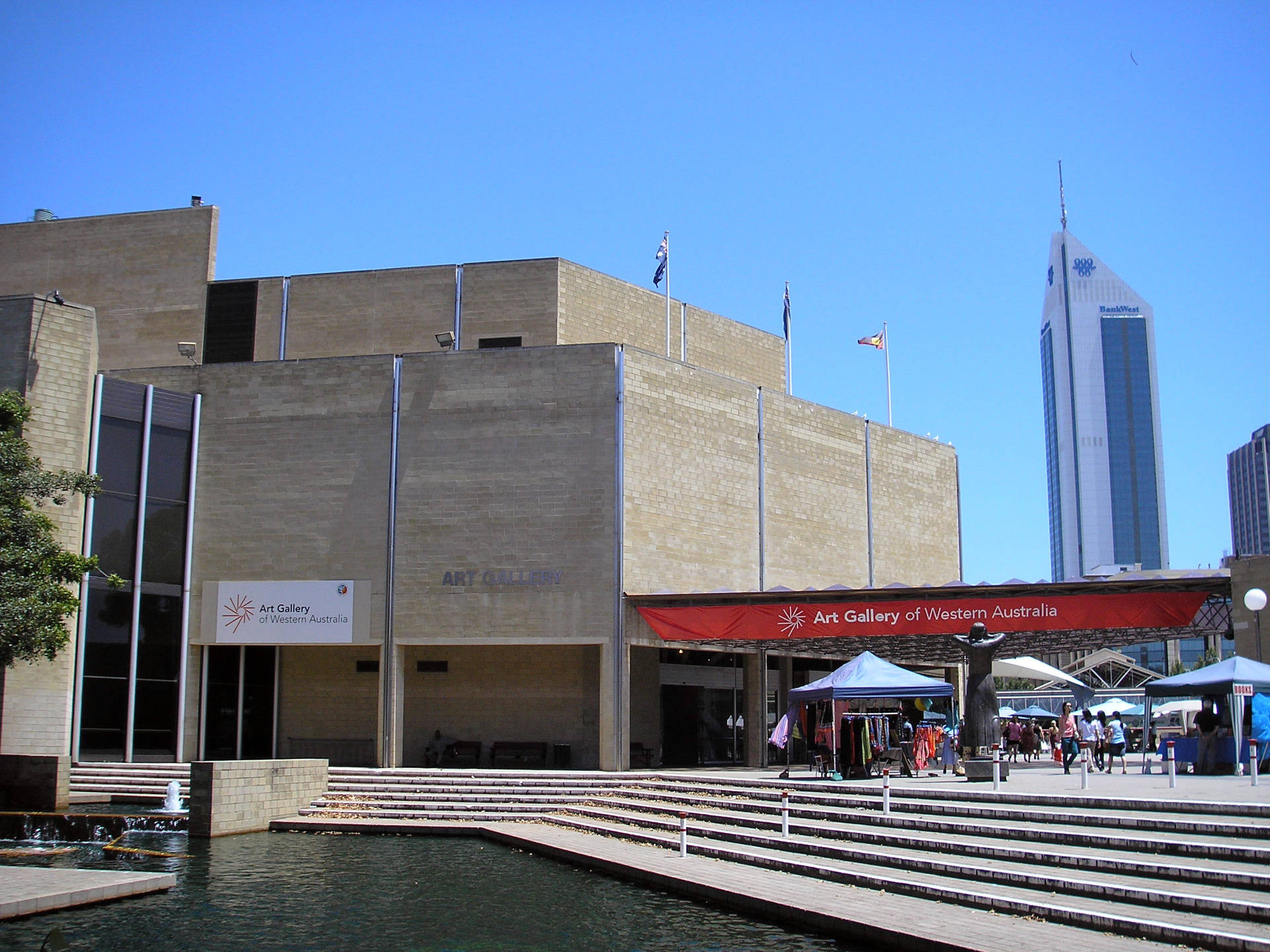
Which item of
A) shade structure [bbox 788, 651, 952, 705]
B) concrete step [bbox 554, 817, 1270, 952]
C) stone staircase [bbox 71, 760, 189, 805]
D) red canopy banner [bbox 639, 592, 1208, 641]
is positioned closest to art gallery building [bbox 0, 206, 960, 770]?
stone staircase [bbox 71, 760, 189, 805]

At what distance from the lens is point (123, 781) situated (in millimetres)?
25297

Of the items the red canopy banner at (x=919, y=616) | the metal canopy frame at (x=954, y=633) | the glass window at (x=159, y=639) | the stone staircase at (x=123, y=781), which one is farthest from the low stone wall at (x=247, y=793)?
the red canopy banner at (x=919, y=616)

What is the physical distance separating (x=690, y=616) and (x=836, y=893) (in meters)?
14.3

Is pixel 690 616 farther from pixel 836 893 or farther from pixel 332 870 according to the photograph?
pixel 836 893

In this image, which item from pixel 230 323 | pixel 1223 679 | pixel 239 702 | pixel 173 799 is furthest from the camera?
pixel 230 323

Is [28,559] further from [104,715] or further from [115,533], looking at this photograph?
[104,715]

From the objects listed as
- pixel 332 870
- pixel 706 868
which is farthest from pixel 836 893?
pixel 332 870

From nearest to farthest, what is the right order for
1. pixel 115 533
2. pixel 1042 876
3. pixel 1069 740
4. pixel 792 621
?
1. pixel 1042 876
2. pixel 1069 740
3. pixel 792 621
4. pixel 115 533

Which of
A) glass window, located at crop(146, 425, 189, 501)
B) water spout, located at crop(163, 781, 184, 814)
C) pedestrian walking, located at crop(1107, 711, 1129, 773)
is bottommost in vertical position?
water spout, located at crop(163, 781, 184, 814)

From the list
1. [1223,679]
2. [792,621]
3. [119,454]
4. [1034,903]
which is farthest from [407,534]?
[1034,903]

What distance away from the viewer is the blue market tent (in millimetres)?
19516

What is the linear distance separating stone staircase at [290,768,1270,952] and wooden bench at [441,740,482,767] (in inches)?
244

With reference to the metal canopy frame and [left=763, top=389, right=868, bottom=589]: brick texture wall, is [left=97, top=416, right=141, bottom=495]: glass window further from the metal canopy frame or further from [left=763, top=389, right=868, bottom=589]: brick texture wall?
[left=763, top=389, right=868, bottom=589]: brick texture wall

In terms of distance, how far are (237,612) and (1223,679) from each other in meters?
21.3
